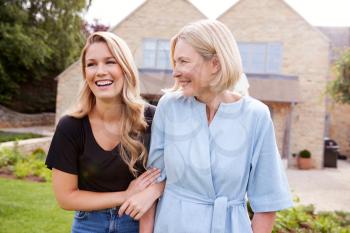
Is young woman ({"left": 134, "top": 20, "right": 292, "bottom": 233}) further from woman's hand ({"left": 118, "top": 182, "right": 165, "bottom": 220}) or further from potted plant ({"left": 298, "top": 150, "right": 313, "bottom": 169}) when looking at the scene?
potted plant ({"left": 298, "top": 150, "right": 313, "bottom": 169})

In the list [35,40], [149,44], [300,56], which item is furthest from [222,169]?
[35,40]

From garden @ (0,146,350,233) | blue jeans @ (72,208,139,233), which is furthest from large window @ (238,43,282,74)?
blue jeans @ (72,208,139,233)

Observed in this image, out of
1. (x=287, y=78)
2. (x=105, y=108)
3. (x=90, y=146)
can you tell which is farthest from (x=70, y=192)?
(x=287, y=78)

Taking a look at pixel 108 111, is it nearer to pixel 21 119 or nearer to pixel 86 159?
pixel 86 159

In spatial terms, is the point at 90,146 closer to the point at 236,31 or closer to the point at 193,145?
the point at 193,145

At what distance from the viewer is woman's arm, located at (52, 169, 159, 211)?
2074 millimetres

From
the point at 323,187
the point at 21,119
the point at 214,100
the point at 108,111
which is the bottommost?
the point at 323,187

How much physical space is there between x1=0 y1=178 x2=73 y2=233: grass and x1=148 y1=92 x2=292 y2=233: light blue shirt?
3.72m

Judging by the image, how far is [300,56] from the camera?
16.4 m

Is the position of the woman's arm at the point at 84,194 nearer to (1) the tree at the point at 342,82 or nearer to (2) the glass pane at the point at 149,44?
(1) the tree at the point at 342,82

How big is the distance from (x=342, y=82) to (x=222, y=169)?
13.3 metres

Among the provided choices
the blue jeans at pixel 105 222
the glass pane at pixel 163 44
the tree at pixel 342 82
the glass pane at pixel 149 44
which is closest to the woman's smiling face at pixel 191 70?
the blue jeans at pixel 105 222

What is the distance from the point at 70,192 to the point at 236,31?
15.8m

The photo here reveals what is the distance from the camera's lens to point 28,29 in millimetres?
19984
